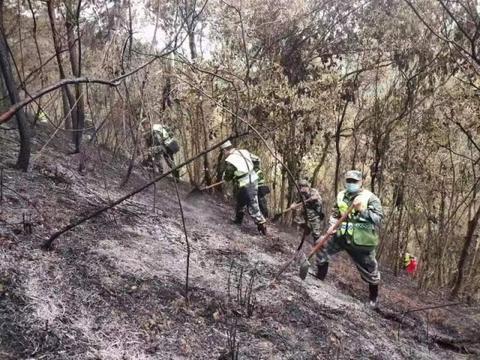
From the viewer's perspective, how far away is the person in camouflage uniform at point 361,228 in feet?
20.0

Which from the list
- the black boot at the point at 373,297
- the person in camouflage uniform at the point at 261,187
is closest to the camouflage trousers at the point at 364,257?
the black boot at the point at 373,297

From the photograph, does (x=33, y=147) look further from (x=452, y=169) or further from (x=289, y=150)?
(x=452, y=169)

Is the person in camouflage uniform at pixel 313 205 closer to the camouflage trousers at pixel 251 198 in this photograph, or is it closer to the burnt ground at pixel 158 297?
the camouflage trousers at pixel 251 198

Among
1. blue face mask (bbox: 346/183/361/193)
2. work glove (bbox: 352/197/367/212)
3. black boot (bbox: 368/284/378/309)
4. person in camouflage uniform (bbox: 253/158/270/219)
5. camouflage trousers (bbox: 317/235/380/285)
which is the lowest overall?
black boot (bbox: 368/284/378/309)

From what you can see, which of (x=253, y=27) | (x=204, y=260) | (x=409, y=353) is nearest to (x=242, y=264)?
(x=204, y=260)

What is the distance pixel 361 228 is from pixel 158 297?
2.77 m

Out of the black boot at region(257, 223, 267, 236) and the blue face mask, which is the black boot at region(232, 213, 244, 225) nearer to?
the black boot at region(257, 223, 267, 236)

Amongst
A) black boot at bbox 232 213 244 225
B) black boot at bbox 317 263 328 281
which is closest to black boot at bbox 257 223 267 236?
black boot at bbox 232 213 244 225

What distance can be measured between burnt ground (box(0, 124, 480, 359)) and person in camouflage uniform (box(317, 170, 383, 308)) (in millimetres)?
510

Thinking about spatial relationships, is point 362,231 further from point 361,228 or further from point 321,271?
point 321,271

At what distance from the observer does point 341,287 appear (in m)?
7.18

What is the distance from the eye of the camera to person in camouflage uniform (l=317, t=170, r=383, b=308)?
608 cm

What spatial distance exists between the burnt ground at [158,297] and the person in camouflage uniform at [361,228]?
0.51 meters

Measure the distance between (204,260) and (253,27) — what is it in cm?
559
